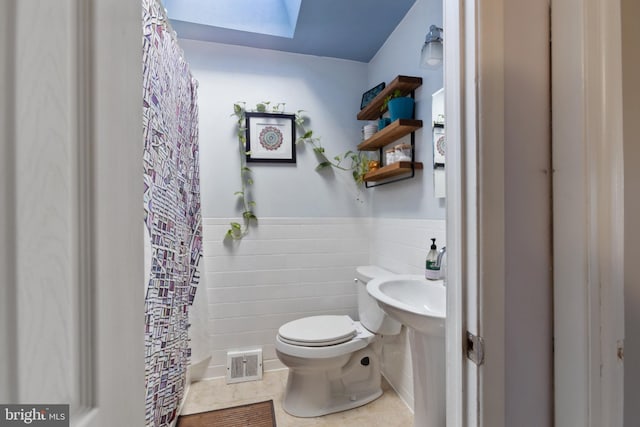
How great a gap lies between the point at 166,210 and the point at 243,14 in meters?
1.39

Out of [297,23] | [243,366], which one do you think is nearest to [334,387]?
[243,366]

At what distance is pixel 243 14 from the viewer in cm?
180

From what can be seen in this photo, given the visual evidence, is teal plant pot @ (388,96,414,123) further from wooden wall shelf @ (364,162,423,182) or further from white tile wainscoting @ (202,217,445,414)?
white tile wainscoting @ (202,217,445,414)

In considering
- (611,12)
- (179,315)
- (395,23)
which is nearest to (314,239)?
(179,315)

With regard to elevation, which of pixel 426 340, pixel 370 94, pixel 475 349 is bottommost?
pixel 426 340

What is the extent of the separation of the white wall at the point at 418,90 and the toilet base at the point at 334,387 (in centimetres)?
90

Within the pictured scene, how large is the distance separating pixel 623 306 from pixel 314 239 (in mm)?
1699

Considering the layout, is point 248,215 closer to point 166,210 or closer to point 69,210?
point 166,210

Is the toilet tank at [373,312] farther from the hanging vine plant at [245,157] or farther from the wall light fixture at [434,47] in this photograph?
the wall light fixture at [434,47]

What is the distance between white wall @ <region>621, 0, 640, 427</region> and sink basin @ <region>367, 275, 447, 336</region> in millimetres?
472

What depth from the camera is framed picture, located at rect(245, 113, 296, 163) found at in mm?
1997

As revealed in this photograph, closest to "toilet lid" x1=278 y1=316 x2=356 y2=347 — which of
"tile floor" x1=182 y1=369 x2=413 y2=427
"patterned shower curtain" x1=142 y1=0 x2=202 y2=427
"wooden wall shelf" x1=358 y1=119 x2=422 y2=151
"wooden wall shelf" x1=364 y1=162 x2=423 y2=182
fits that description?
"tile floor" x1=182 y1=369 x2=413 y2=427

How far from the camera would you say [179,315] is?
1395 millimetres

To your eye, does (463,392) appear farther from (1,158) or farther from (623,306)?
(1,158)
